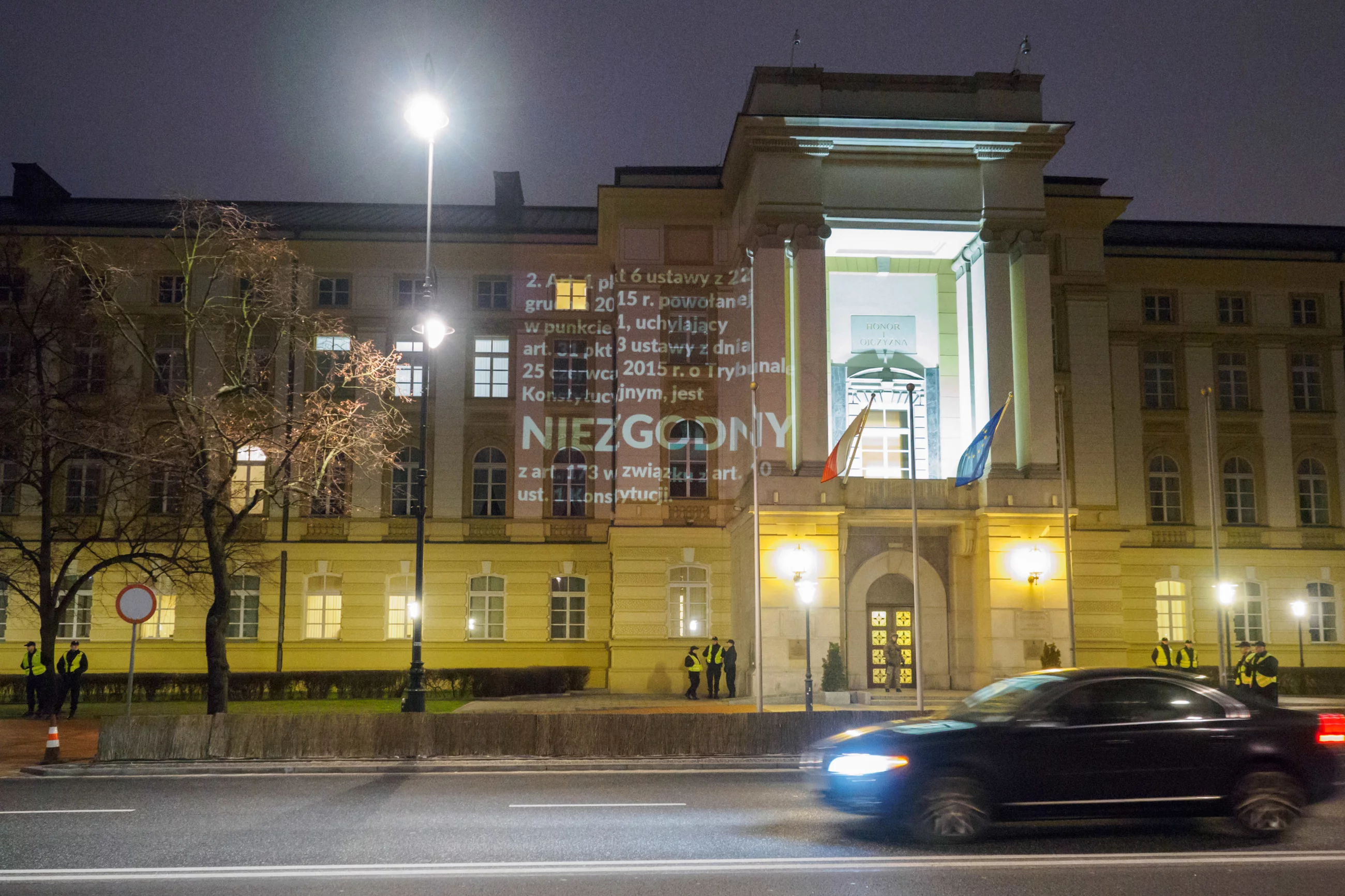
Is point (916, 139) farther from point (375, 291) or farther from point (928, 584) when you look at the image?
point (375, 291)

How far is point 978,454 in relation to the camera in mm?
26875

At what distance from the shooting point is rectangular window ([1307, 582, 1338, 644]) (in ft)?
129

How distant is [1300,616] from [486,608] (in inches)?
1103

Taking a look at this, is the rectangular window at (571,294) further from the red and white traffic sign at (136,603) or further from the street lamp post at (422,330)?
the red and white traffic sign at (136,603)

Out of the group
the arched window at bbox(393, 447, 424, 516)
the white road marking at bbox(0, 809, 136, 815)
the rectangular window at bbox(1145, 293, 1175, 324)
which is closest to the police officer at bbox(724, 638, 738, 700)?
the arched window at bbox(393, 447, 424, 516)

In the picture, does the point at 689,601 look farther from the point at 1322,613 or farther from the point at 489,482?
the point at 1322,613

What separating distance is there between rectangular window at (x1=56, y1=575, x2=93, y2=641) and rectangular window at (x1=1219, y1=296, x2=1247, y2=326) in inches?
1667

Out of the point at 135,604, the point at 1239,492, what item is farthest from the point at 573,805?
the point at 1239,492

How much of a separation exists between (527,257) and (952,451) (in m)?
16.8

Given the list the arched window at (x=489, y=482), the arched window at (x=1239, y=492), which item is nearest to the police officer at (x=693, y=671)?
the arched window at (x=489, y=482)

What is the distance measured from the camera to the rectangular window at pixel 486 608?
38344 millimetres

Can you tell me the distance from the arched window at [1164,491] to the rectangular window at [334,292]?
98.5ft

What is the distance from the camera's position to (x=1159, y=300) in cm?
4141

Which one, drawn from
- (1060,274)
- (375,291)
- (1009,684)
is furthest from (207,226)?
(1060,274)
